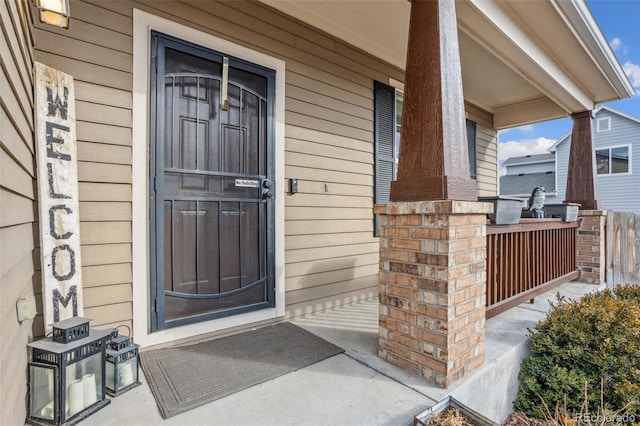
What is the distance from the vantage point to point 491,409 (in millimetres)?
1916

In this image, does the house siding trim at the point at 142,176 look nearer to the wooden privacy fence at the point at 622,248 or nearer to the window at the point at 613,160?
the wooden privacy fence at the point at 622,248

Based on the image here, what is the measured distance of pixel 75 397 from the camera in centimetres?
144

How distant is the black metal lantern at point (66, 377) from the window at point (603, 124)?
16684 millimetres

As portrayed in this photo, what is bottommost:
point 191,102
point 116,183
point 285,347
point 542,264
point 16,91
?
point 285,347

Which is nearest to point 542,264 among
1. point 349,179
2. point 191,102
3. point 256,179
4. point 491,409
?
point 491,409

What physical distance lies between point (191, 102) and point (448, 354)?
92.6 inches

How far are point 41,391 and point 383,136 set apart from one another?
3490 mm

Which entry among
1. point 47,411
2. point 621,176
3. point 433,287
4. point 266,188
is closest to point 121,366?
point 47,411

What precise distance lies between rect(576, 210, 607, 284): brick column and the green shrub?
200 cm

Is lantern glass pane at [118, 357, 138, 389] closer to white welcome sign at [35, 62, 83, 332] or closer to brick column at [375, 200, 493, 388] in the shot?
white welcome sign at [35, 62, 83, 332]

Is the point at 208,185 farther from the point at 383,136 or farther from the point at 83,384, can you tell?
the point at 383,136

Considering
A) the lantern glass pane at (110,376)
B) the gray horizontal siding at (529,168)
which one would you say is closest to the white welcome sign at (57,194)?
the lantern glass pane at (110,376)

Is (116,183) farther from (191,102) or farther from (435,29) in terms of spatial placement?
(435,29)

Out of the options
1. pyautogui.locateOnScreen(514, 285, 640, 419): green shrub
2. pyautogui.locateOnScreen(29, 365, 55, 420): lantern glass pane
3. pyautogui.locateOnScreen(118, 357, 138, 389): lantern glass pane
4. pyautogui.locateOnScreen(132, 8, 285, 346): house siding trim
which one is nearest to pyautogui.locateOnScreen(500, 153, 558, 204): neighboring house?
pyautogui.locateOnScreen(514, 285, 640, 419): green shrub
